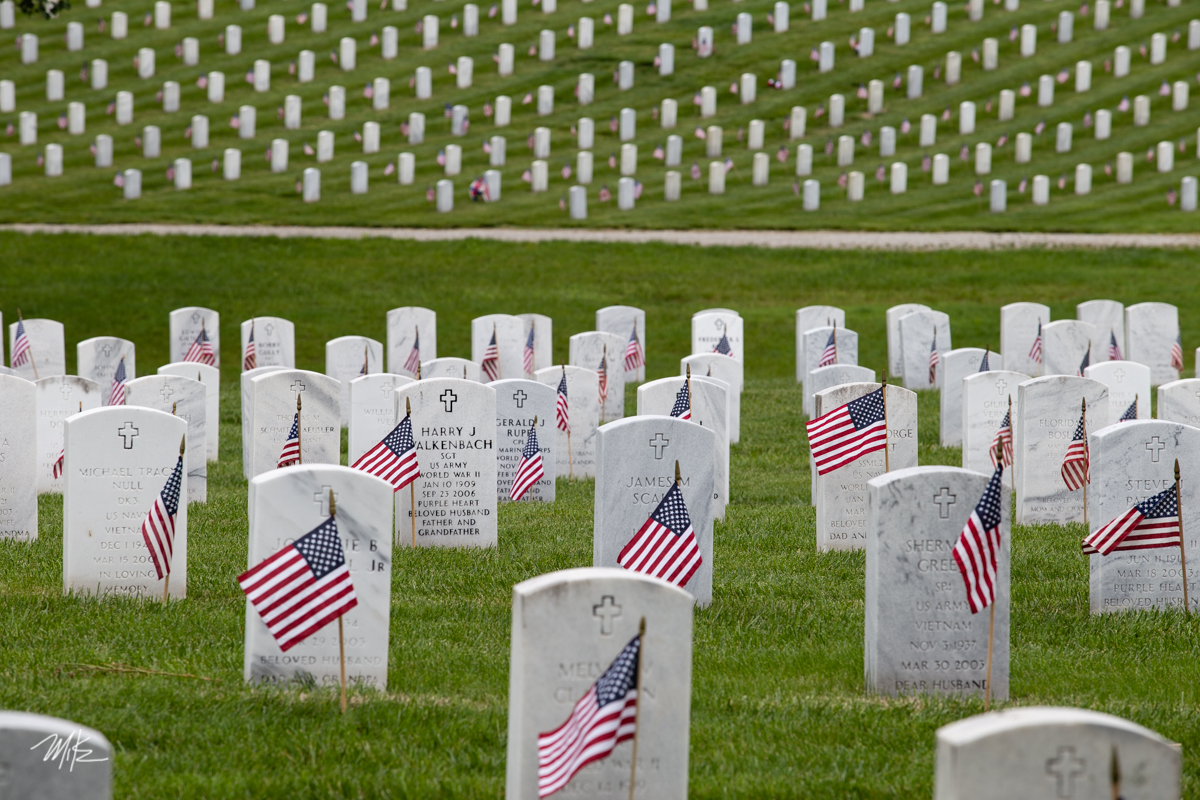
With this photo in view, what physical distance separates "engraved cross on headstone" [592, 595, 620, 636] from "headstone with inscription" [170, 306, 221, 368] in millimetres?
17247

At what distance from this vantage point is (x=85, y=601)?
8.91m

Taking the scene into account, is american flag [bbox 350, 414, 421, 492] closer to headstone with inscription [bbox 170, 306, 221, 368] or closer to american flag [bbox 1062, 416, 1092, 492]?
american flag [bbox 1062, 416, 1092, 492]

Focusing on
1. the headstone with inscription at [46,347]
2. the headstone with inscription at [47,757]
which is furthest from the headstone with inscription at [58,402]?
the headstone with inscription at [47,757]

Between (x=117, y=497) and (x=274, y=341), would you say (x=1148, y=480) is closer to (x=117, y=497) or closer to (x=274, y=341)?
(x=117, y=497)

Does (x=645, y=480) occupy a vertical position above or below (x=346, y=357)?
below

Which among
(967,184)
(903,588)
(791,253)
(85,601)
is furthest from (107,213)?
(903,588)

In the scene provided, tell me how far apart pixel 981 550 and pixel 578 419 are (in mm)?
8093

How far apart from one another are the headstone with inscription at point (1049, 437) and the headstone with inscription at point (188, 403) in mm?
6983

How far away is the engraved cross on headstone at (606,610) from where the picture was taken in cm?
555

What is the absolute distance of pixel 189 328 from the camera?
21922mm

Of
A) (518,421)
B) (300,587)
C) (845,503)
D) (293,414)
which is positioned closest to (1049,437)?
(845,503)

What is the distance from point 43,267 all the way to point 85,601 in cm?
2090

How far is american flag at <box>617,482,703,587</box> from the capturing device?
7957 millimetres

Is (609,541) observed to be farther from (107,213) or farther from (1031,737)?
(107,213)
